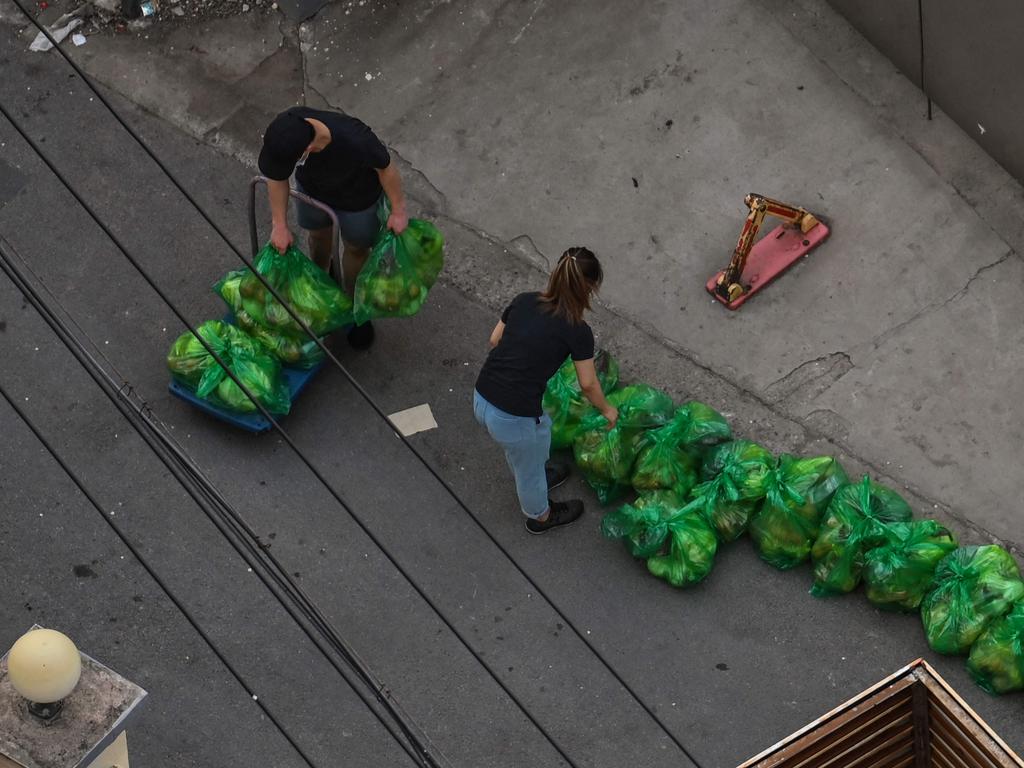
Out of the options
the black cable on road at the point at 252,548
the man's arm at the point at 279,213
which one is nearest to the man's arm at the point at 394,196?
the man's arm at the point at 279,213

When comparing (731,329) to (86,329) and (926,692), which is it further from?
(86,329)

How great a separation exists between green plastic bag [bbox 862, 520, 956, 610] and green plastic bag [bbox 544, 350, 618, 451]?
1444 millimetres

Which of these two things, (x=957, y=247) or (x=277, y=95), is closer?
(x=957, y=247)

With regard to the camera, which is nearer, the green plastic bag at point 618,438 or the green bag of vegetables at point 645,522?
the green bag of vegetables at point 645,522

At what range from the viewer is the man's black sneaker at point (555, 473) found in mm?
8523

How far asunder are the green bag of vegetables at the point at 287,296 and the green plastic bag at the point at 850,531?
247 cm

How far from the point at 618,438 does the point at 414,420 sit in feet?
3.58

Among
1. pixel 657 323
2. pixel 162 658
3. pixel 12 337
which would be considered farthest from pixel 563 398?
pixel 12 337

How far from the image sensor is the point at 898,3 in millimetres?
9445

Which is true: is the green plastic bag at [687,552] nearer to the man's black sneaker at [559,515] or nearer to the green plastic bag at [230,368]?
the man's black sneaker at [559,515]

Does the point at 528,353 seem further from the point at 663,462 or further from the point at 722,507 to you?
the point at 722,507

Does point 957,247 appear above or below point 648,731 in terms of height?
above

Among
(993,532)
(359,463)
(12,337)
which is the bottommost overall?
(12,337)

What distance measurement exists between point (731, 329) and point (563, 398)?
110cm
